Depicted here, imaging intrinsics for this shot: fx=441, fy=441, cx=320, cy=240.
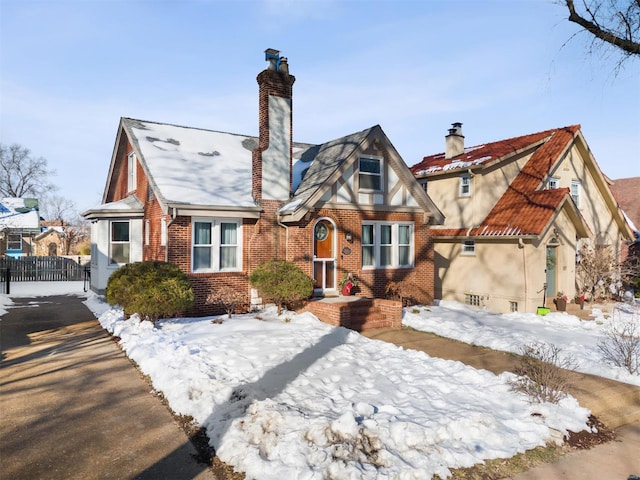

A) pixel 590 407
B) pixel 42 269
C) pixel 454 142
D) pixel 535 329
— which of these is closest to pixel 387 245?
pixel 535 329

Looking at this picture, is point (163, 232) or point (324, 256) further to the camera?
point (324, 256)

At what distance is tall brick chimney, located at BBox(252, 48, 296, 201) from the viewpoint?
14.4 metres

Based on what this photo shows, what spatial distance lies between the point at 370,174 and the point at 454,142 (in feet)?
26.2

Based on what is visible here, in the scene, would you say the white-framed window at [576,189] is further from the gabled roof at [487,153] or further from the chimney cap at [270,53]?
the chimney cap at [270,53]

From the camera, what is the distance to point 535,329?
42.8ft

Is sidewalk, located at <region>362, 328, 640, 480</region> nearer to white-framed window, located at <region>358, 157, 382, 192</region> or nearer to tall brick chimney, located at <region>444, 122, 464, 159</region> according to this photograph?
white-framed window, located at <region>358, 157, 382, 192</region>

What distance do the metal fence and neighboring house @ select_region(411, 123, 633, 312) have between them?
21.7m

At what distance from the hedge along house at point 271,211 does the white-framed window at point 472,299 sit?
273 cm

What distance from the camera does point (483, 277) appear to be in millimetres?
18094

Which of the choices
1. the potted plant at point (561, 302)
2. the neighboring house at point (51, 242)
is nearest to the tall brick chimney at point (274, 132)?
the potted plant at point (561, 302)

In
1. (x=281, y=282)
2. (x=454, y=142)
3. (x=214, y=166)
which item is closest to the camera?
(x=281, y=282)

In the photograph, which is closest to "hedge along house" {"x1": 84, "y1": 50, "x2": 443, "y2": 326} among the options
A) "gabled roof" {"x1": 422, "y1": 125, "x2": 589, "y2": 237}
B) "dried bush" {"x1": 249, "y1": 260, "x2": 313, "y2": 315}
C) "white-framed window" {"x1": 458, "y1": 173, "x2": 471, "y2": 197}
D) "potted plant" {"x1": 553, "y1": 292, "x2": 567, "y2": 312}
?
"dried bush" {"x1": 249, "y1": 260, "x2": 313, "y2": 315}

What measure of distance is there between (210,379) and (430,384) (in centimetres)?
379

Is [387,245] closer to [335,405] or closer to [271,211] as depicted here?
[271,211]
